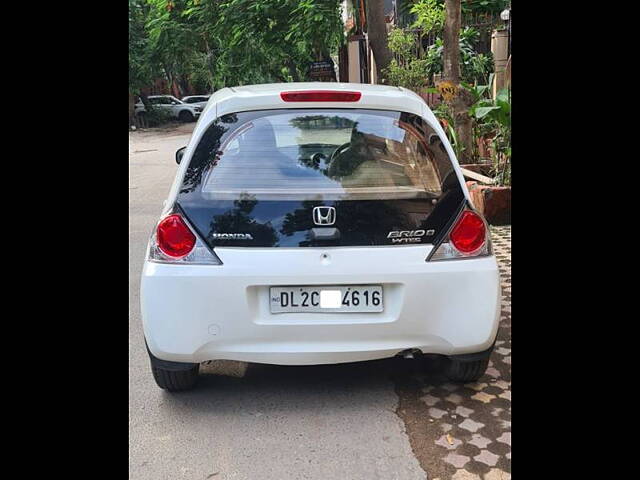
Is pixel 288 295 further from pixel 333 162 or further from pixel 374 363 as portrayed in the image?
pixel 374 363

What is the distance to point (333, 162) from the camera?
11.6 feet

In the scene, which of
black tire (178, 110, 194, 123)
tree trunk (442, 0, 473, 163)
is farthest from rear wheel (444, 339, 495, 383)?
black tire (178, 110, 194, 123)

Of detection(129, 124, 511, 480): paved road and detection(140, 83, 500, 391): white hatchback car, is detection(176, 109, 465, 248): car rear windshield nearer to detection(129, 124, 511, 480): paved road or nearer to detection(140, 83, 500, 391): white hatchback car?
detection(140, 83, 500, 391): white hatchback car

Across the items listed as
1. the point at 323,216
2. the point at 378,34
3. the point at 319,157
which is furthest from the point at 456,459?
the point at 378,34

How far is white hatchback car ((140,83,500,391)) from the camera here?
128 inches

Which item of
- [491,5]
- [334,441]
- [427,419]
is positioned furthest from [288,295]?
[491,5]

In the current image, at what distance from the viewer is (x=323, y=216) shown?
3309mm

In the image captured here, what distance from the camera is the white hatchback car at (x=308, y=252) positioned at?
3.26 metres

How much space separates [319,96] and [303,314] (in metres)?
1.16

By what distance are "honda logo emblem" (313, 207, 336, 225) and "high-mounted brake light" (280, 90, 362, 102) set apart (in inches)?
24.9

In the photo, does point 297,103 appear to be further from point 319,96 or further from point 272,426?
point 272,426

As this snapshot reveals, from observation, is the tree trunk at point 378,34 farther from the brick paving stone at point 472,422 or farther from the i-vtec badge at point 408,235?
the i-vtec badge at point 408,235

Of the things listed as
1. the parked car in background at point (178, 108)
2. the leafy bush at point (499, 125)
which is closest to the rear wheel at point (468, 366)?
the leafy bush at point (499, 125)
